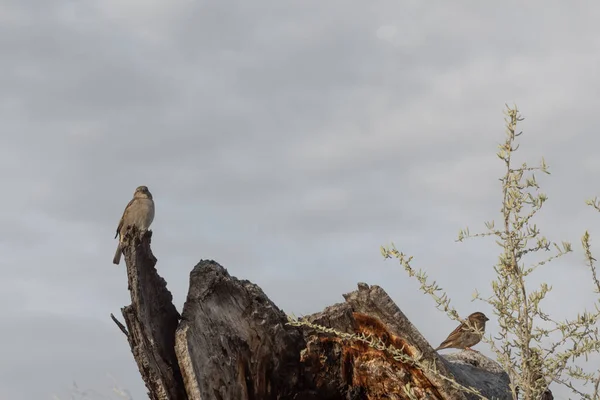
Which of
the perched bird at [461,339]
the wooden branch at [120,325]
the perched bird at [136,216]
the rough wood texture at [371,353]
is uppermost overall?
the perched bird at [136,216]

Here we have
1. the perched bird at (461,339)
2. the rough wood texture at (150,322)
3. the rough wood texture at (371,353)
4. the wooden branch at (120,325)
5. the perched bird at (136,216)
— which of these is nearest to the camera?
the rough wood texture at (150,322)

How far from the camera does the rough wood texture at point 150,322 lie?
6.60 m

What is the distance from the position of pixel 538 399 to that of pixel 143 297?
10.5 ft

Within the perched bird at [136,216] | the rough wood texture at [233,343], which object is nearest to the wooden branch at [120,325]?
the rough wood texture at [233,343]

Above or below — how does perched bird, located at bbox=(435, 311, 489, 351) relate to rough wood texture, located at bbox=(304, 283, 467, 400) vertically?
above

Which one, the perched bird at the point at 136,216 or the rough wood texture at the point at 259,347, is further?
the perched bird at the point at 136,216

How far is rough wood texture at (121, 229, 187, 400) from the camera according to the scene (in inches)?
260

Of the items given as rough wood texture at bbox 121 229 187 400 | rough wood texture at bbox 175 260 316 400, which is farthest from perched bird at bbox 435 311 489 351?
rough wood texture at bbox 121 229 187 400

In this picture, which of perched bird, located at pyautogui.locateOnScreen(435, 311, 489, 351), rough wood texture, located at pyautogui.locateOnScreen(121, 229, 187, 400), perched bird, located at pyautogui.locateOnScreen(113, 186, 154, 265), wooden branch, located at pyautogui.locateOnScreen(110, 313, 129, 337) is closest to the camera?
rough wood texture, located at pyautogui.locateOnScreen(121, 229, 187, 400)

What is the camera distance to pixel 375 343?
6.95m

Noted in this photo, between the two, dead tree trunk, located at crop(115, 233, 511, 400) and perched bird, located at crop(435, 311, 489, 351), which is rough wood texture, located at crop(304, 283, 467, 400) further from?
perched bird, located at crop(435, 311, 489, 351)

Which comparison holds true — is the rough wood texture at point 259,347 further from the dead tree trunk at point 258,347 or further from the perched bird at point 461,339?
the perched bird at point 461,339

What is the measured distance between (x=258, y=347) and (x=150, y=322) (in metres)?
1.04

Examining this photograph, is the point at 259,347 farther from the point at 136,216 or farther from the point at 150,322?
the point at 136,216
